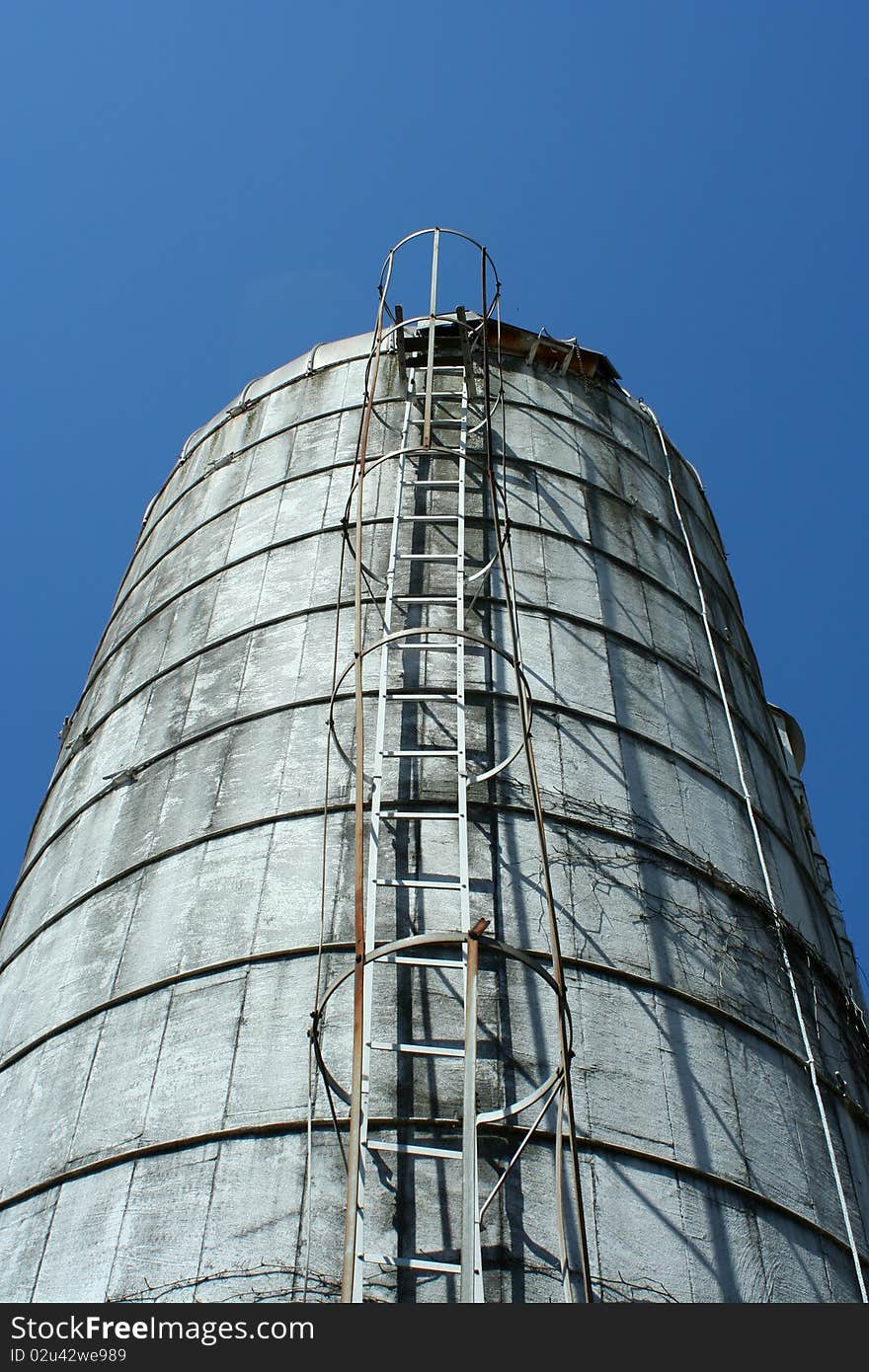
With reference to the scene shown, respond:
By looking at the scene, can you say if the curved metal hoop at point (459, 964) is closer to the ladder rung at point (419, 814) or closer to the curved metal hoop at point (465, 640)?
the ladder rung at point (419, 814)

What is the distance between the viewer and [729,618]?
12.7 meters

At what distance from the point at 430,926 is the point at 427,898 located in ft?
0.69

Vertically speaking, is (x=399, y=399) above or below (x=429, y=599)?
above

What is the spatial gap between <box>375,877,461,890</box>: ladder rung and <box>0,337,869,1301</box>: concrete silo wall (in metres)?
0.32

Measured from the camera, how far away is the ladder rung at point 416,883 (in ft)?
24.2

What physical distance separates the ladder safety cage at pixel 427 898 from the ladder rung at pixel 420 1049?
0.05 feet


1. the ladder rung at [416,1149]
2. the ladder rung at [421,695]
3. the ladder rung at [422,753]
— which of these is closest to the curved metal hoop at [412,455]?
the ladder rung at [421,695]

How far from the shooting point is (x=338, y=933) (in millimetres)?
7602

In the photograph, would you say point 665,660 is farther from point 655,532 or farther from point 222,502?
point 222,502

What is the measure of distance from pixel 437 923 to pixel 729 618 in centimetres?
624

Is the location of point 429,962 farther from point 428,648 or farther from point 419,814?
point 428,648

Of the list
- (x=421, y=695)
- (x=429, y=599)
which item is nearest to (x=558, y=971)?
(x=421, y=695)

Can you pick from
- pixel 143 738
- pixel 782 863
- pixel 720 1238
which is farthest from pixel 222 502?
pixel 720 1238
